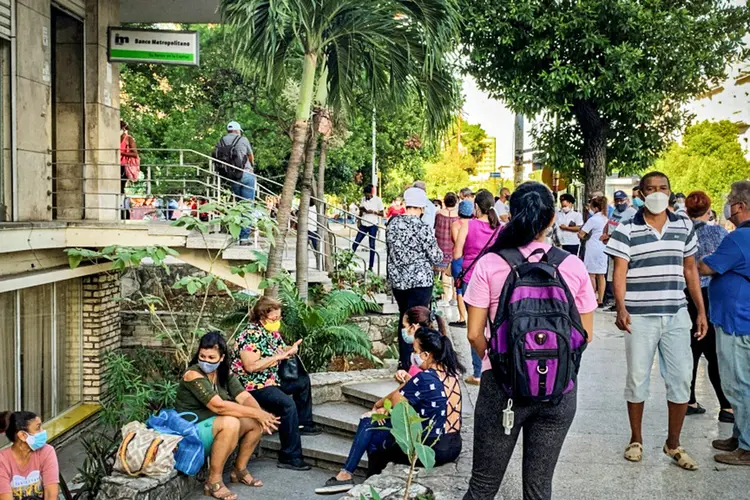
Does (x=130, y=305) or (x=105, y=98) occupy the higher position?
(x=105, y=98)

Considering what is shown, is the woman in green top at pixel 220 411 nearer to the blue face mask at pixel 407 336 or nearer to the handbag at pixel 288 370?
the handbag at pixel 288 370

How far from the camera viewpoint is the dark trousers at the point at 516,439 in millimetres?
3662

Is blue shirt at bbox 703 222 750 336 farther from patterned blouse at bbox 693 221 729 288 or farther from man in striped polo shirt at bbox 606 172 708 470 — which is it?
patterned blouse at bbox 693 221 729 288

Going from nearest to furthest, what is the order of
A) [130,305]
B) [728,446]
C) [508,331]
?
[508,331] < [728,446] < [130,305]

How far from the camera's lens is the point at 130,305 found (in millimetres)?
13578

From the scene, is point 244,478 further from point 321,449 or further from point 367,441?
point 367,441

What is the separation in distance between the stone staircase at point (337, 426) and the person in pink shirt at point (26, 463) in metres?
2.29

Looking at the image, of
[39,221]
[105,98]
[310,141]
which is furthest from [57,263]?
[310,141]

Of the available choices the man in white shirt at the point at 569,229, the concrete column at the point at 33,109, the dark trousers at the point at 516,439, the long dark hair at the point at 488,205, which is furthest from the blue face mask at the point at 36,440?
the man in white shirt at the point at 569,229

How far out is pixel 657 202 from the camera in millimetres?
5434

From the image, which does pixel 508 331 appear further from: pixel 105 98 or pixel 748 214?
pixel 105 98

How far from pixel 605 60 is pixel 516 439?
44.7ft

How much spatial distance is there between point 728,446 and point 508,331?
3357mm

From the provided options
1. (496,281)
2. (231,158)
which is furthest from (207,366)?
(231,158)
